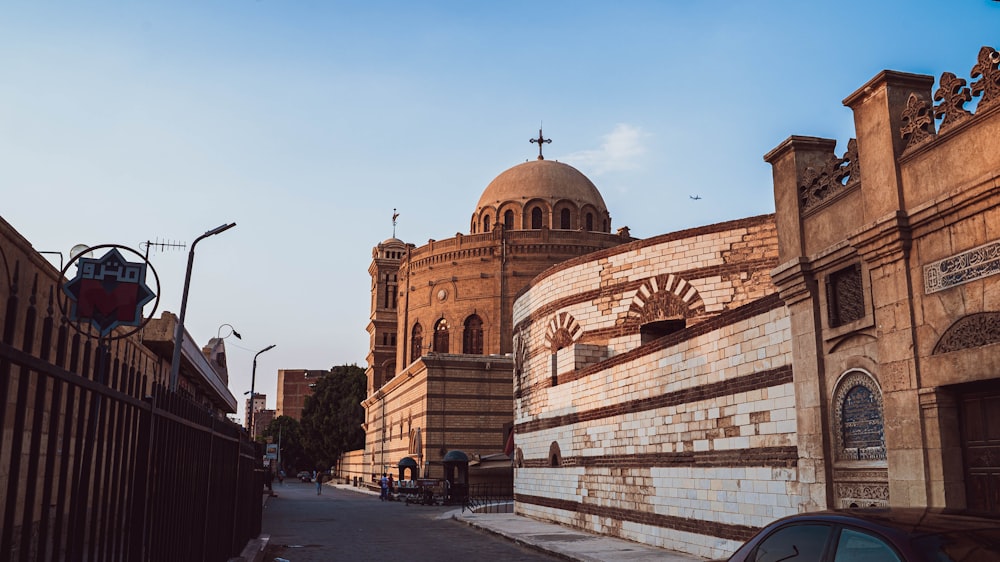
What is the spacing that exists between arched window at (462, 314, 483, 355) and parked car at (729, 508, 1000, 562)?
38.8 meters

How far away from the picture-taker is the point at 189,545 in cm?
684

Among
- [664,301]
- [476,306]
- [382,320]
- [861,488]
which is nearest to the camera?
[861,488]

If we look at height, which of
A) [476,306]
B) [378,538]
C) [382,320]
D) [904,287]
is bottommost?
[378,538]

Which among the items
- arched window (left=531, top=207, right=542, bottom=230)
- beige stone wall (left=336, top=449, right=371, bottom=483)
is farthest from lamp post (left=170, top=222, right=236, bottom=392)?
beige stone wall (left=336, top=449, right=371, bottom=483)

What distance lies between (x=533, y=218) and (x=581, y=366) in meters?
27.7

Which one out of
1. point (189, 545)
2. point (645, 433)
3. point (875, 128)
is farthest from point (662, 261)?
point (189, 545)

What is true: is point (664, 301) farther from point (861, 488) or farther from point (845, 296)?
point (861, 488)

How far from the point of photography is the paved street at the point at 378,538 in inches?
573

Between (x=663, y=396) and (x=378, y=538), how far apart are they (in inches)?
302

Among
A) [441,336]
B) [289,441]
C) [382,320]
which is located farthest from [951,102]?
[289,441]

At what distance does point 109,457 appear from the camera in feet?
12.5

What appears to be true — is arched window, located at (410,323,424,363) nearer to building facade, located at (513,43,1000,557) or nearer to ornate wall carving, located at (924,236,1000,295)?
building facade, located at (513,43,1000,557)

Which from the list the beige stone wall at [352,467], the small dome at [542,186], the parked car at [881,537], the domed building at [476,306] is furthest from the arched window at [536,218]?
Result: the parked car at [881,537]

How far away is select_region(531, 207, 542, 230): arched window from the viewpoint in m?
46.0
